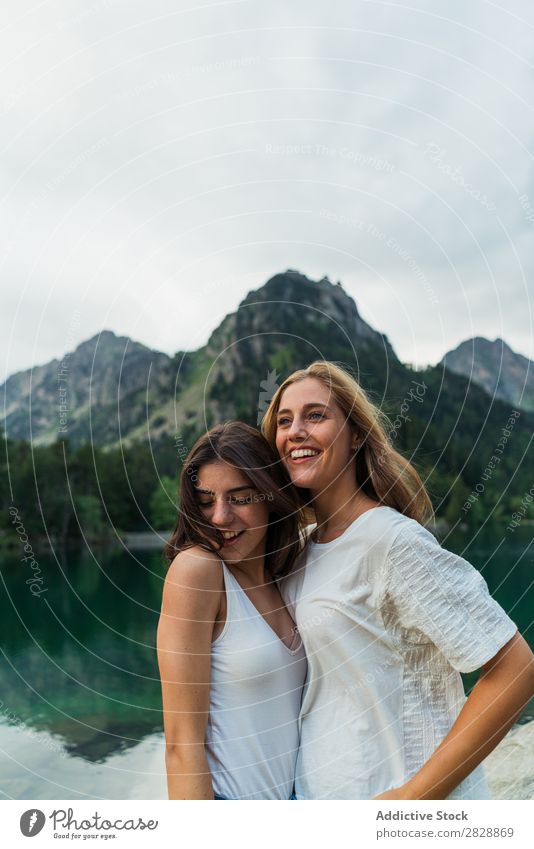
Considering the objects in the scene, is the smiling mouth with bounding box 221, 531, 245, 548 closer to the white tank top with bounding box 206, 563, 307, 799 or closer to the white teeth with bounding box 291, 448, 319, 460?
the white tank top with bounding box 206, 563, 307, 799

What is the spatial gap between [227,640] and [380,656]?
0.39 metres

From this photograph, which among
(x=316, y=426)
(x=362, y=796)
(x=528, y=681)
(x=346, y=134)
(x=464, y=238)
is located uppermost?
(x=346, y=134)

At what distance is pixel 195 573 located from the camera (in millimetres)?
1828

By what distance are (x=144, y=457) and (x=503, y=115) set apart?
2819cm

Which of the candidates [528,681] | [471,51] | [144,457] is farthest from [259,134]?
[144,457]

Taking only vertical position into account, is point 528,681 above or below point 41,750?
above

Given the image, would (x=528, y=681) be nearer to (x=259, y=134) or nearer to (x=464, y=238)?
(x=464, y=238)

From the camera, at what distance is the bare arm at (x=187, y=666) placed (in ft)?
5.81

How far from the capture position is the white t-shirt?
1747 mm

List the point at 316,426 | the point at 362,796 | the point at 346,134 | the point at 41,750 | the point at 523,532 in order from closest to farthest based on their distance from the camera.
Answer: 1. the point at 362,796
2. the point at 316,426
3. the point at 346,134
4. the point at 41,750
5. the point at 523,532

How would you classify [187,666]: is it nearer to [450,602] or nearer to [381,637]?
[381,637]

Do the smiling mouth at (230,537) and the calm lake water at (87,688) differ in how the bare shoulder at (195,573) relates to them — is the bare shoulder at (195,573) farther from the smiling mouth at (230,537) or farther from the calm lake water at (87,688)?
the calm lake water at (87,688)

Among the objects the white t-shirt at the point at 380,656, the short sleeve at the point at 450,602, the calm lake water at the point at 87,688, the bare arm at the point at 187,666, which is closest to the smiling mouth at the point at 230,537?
the bare arm at the point at 187,666

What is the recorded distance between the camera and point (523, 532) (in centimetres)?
2469
